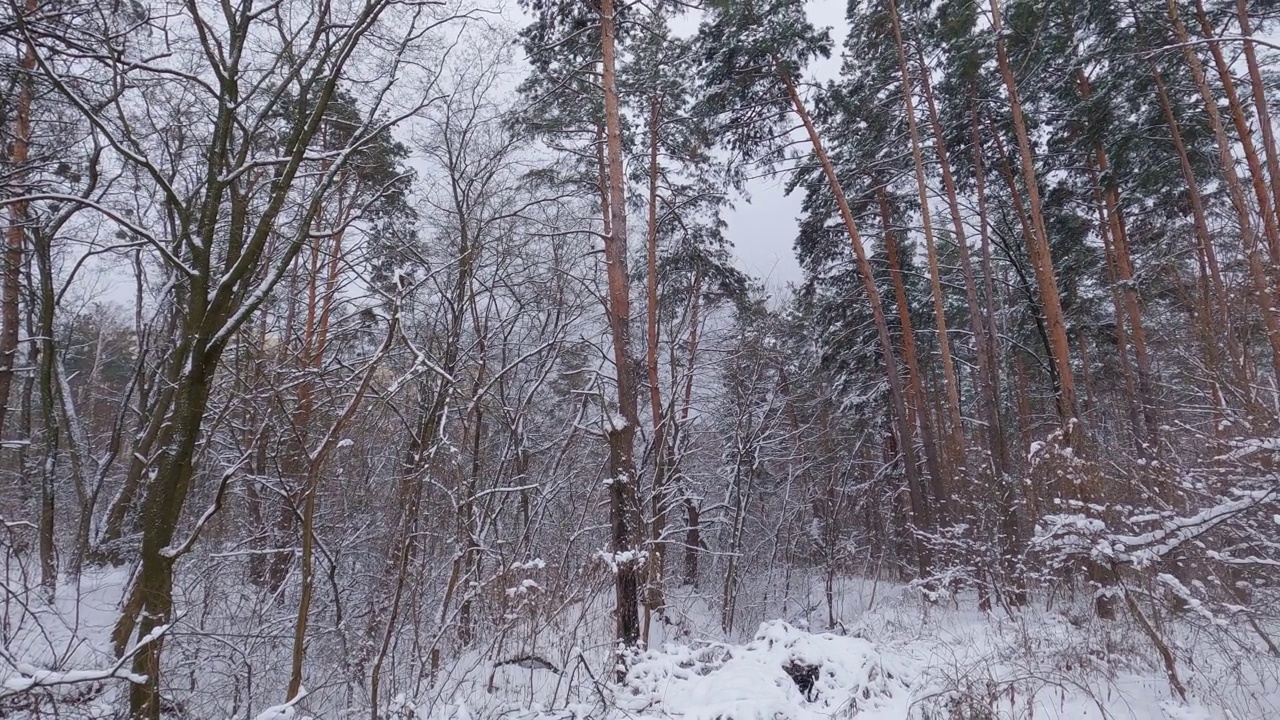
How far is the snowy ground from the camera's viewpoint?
3.74 metres

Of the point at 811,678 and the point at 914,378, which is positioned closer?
the point at 811,678

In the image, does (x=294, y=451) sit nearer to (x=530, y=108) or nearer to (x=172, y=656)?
(x=172, y=656)

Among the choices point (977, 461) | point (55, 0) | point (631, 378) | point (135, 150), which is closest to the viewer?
point (55, 0)

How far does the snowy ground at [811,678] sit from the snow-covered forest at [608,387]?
4 cm

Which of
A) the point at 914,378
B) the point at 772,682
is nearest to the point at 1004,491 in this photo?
the point at 914,378

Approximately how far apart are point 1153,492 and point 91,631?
366 inches

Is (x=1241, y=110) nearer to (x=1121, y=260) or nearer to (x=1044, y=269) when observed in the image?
(x=1044, y=269)

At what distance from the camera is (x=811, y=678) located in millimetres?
4273

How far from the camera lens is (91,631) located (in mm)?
4980

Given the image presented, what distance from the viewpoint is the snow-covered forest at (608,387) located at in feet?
13.2

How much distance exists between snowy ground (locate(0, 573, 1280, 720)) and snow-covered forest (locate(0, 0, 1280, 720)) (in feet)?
0.14

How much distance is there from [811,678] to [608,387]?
5845mm

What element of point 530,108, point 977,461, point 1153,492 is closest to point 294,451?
point 530,108

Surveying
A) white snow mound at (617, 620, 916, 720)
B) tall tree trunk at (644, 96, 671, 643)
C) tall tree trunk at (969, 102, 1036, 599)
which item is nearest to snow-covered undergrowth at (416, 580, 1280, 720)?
white snow mound at (617, 620, 916, 720)
